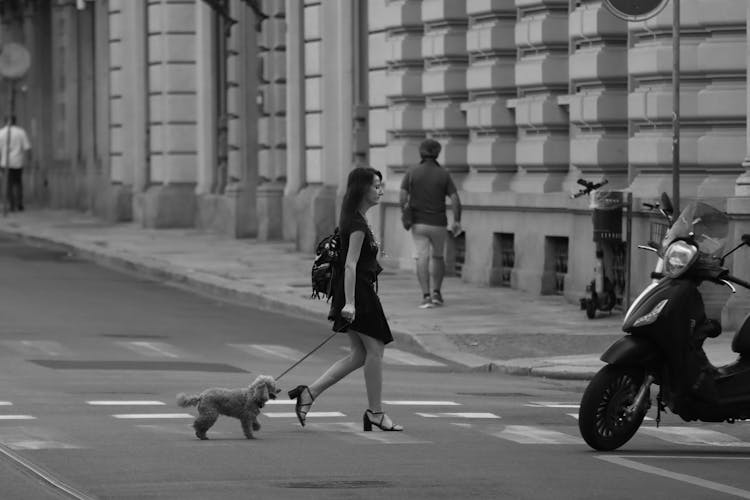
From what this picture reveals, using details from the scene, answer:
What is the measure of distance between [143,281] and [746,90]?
30.3 feet

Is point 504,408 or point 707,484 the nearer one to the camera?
point 707,484

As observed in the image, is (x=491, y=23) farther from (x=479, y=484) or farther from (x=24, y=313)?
(x=479, y=484)

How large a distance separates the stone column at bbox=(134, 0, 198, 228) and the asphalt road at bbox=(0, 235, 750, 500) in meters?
16.2

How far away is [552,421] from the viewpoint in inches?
508

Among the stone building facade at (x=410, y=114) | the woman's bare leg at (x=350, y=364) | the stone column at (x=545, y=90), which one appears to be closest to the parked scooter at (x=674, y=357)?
the woman's bare leg at (x=350, y=364)

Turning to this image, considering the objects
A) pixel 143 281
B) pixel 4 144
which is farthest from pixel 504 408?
pixel 4 144

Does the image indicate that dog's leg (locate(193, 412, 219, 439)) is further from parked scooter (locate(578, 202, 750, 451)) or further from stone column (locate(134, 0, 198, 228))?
stone column (locate(134, 0, 198, 228))

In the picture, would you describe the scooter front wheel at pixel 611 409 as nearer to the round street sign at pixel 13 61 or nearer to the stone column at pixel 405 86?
the stone column at pixel 405 86

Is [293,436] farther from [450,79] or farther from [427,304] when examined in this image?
[450,79]

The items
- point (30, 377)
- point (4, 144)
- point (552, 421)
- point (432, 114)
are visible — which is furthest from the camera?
point (4, 144)

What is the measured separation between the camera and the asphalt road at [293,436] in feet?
32.6

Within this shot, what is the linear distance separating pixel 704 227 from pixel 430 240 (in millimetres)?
10184

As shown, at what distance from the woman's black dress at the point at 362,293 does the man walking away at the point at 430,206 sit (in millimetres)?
8774

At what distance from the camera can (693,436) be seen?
12.4 m
